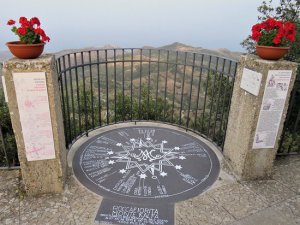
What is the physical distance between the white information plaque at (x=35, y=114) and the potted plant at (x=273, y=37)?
3.03 meters

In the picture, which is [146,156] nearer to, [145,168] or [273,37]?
[145,168]

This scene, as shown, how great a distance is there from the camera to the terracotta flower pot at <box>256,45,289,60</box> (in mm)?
3387

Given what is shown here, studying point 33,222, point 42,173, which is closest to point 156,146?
point 42,173

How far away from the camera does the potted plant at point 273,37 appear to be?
3340 millimetres

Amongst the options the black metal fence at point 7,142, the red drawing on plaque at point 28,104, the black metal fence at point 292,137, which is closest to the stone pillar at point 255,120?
the black metal fence at point 292,137

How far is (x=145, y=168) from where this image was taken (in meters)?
4.32

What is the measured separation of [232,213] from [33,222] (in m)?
2.68

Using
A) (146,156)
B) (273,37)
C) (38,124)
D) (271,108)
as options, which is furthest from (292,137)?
(38,124)

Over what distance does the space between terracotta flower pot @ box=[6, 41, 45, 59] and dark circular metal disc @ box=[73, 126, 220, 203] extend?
2.08m

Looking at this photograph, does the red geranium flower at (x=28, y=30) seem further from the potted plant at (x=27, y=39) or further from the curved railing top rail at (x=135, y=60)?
the curved railing top rail at (x=135, y=60)

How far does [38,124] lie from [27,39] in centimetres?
111

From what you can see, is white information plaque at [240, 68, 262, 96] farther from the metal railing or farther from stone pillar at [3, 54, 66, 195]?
stone pillar at [3, 54, 66, 195]

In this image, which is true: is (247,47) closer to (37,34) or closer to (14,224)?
(37,34)

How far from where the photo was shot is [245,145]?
3.98m
